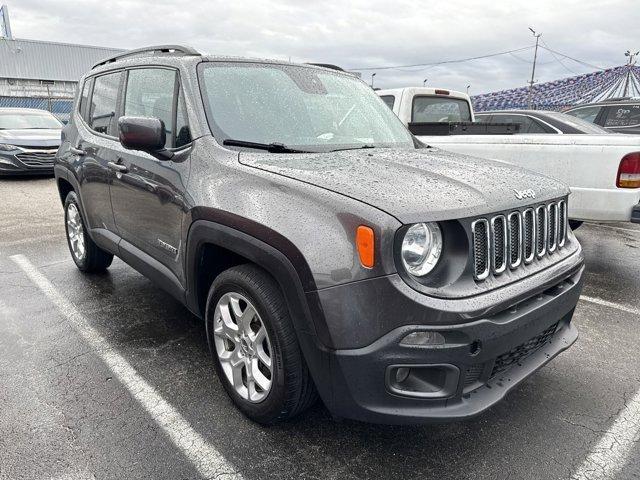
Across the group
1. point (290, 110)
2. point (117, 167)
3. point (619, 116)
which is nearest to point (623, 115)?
point (619, 116)

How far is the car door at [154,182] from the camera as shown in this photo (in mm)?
2852

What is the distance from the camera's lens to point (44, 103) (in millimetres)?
25422

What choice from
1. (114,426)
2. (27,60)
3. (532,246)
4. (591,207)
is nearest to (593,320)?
(591,207)

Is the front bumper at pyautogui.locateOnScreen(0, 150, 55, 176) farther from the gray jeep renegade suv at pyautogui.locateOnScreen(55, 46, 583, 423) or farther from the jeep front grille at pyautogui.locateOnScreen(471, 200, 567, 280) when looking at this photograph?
the jeep front grille at pyautogui.locateOnScreen(471, 200, 567, 280)

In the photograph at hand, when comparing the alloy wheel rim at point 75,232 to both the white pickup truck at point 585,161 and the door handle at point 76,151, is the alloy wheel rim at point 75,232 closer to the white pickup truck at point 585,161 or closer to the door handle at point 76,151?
the door handle at point 76,151

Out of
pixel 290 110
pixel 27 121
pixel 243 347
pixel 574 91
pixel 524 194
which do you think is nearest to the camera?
pixel 524 194

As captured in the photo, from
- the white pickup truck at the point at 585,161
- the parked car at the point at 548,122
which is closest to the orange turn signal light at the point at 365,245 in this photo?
the white pickup truck at the point at 585,161

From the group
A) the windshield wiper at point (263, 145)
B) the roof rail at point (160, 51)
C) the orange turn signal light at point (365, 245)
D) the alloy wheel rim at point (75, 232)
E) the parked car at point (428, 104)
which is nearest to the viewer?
the orange turn signal light at point (365, 245)

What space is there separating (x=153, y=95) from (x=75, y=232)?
2206mm

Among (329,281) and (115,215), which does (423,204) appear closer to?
(329,281)

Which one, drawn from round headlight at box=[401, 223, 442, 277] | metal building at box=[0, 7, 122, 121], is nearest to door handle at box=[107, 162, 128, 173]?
→ round headlight at box=[401, 223, 442, 277]

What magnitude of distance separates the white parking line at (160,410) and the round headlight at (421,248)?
122cm

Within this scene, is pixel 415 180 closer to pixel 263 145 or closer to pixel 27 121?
pixel 263 145

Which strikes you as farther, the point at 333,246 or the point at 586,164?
the point at 586,164
